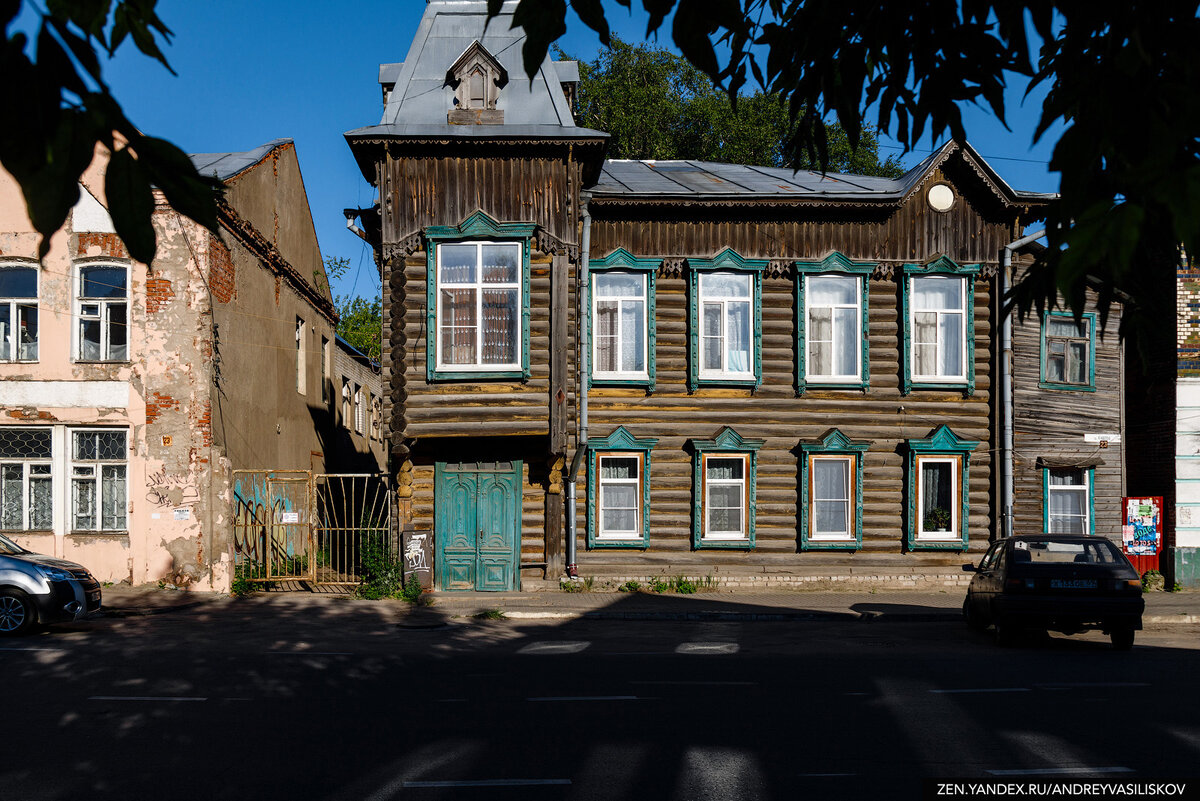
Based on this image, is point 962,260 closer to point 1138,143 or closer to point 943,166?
point 943,166

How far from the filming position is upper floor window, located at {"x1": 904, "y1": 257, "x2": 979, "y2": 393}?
70.9 feet

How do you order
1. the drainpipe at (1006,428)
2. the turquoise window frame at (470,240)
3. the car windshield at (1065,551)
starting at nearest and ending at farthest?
the car windshield at (1065,551) → the turquoise window frame at (470,240) → the drainpipe at (1006,428)

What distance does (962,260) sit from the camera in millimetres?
21719

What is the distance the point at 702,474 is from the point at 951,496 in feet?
17.6

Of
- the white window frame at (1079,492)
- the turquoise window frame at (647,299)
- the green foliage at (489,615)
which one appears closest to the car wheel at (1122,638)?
the white window frame at (1079,492)

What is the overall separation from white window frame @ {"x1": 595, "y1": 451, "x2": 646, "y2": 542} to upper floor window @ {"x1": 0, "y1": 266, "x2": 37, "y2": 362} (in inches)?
443

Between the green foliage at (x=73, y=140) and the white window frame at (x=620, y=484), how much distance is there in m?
18.8

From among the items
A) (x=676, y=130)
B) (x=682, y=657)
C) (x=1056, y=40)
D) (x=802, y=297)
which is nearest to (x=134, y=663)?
(x=682, y=657)

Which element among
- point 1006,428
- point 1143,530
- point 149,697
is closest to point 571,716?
point 149,697

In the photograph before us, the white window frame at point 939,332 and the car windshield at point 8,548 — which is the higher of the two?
the white window frame at point 939,332

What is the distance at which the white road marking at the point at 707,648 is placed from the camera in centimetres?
1355

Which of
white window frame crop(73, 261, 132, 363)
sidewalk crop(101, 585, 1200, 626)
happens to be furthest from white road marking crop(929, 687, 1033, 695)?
white window frame crop(73, 261, 132, 363)

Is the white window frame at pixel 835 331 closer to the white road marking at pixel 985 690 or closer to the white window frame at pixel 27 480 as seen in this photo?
the white road marking at pixel 985 690

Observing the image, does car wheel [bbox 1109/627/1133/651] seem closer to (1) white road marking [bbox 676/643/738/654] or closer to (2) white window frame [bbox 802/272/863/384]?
(1) white road marking [bbox 676/643/738/654]
